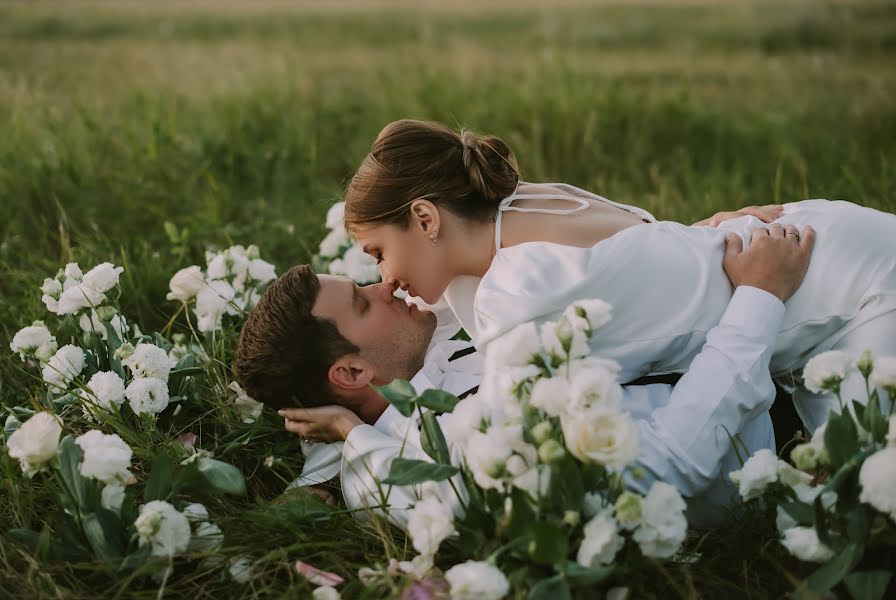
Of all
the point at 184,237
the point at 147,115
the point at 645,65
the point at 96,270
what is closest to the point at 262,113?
the point at 147,115

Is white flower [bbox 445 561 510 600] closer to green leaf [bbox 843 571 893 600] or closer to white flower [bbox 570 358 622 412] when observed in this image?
white flower [bbox 570 358 622 412]

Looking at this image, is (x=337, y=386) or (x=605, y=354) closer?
(x=605, y=354)

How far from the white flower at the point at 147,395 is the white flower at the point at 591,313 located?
134 cm

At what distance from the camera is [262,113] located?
19.3 ft

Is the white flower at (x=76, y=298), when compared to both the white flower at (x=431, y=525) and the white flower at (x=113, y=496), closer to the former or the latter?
the white flower at (x=113, y=496)

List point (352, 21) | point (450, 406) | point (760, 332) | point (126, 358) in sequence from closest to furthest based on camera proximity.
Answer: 1. point (450, 406)
2. point (760, 332)
3. point (126, 358)
4. point (352, 21)

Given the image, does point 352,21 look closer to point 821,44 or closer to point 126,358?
Answer: point 821,44

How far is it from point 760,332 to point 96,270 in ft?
6.16

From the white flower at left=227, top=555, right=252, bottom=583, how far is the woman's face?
92 cm

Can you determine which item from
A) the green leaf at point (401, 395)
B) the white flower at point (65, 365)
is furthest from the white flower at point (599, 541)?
the white flower at point (65, 365)

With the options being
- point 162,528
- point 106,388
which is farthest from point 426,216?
point 162,528

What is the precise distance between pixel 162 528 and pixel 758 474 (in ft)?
4.43

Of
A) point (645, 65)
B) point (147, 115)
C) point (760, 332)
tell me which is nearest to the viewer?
point (760, 332)

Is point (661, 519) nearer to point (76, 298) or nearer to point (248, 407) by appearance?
point (248, 407)
